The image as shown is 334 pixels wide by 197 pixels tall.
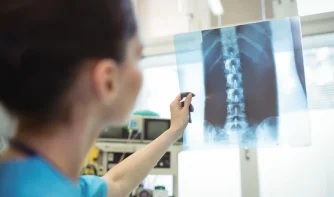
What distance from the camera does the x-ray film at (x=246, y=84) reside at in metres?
1.34

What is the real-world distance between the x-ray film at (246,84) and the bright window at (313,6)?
2.86 ft

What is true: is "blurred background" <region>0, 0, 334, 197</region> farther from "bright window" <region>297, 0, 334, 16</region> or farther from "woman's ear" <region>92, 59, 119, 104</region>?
"woman's ear" <region>92, 59, 119, 104</region>

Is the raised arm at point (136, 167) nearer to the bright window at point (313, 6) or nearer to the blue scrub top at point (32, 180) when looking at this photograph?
the blue scrub top at point (32, 180)

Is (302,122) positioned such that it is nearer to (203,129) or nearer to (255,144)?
(255,144)

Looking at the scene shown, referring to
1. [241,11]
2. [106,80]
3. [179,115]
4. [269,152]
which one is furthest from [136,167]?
[241,11]

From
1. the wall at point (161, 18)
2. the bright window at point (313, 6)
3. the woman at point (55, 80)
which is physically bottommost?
the woman at point (55, 80)

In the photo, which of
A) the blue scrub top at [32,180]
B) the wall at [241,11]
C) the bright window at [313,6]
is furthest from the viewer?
the wall at [241,11]

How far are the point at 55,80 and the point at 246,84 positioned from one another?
1.07 m

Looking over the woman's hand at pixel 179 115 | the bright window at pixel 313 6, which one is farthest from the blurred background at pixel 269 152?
the woman's hand at pixel 179 115

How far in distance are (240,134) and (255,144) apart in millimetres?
72

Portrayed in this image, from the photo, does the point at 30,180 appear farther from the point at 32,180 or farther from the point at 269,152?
the point at 269,152

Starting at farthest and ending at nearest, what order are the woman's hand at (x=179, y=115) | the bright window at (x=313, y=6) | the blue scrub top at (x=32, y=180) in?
the bright window at (x=313, y=6), the woman's hand at (x=179, y=115), the blue scrub top at (x=32, y=180)

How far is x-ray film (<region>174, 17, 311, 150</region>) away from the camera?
1341 mm

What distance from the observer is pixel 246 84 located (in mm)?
1410
